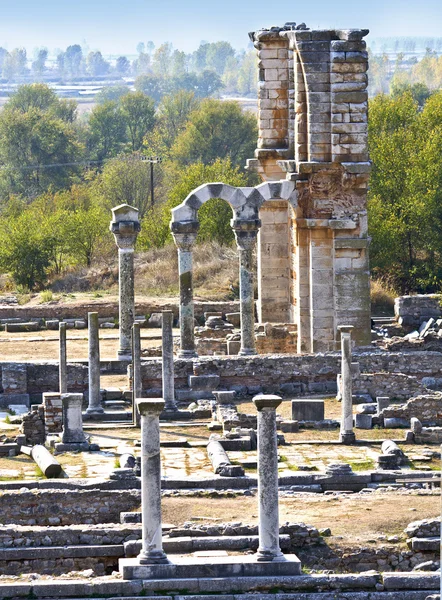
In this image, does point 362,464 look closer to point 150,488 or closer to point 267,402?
point 267,402

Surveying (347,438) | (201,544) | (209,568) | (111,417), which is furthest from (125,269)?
(209,568)

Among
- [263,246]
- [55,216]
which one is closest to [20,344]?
[263,246]

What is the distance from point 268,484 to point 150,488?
130cm

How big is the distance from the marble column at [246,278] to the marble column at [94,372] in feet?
14.4

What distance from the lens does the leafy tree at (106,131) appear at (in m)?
105

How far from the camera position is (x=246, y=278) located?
32.6 meters

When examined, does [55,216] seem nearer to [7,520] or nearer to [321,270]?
[321,270]

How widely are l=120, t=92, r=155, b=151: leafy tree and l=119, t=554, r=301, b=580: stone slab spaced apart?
89.3 metres

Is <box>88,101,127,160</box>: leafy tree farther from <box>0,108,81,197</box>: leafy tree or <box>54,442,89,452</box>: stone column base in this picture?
<box>54,442,89,452</box>: stone column base

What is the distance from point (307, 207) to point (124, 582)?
1671cm

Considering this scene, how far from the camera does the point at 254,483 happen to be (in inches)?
861

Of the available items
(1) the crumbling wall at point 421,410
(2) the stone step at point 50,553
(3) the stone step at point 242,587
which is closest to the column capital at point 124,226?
(1) the crumbling wall at point 421,410

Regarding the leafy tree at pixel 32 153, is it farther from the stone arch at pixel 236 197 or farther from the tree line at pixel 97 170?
the stone arch at pixel 236 197

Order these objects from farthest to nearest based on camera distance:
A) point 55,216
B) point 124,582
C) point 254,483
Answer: point 55,216 → point 254,483 → point 124,582
